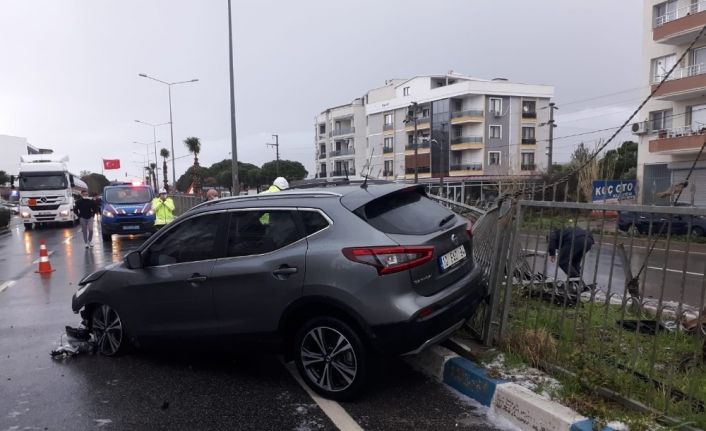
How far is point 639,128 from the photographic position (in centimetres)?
3189

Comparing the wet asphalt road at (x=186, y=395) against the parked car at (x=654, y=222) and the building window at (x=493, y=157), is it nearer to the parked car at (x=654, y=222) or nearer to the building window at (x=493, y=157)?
the parked car at (x=654, y=222)

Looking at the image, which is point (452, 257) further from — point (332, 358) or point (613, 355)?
point (613, 355)

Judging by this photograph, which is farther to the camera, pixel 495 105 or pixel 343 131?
pixel 343 131

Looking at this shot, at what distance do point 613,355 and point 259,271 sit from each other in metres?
2.80

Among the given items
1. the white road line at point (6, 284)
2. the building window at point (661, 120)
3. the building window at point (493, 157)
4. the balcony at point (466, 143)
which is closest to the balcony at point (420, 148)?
the balcony at point (466, 143)

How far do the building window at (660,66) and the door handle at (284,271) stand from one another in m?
32.4

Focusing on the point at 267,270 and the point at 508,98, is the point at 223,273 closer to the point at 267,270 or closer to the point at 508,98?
the point at 267,270

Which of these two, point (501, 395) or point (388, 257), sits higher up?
point (388, 257)

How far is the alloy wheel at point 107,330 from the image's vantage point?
5.32 metres

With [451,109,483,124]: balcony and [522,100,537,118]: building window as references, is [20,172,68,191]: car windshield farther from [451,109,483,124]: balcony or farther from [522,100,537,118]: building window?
[522,100,537,118]: building window

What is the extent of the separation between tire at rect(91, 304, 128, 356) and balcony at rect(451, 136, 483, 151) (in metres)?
55.9

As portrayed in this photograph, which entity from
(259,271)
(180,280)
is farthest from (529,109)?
(259,271)

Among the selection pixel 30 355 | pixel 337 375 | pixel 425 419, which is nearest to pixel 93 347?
pixel 30 355

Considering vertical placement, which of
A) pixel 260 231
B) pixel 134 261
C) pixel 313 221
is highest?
pixel 313 221
